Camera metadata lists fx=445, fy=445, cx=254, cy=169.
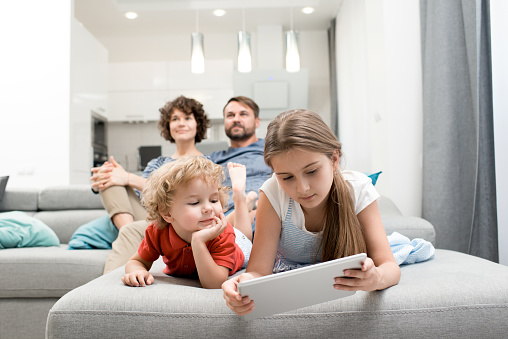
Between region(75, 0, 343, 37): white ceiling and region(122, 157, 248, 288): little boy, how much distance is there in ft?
15.3

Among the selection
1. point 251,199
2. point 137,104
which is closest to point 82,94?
point 137,104

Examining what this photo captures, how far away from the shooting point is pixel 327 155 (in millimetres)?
1176

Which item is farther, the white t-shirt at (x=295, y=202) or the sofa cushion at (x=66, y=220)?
the sofa cushion at (x=66, y=220)

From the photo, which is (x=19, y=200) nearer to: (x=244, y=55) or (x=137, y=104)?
(x=244, y=55)

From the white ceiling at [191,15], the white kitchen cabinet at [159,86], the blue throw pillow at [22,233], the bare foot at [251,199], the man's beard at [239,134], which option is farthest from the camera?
the white kitchen cabinet at [159,86]

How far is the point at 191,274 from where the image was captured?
1.42 metres

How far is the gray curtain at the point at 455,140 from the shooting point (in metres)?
2.44

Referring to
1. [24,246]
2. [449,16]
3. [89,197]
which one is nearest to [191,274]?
[24,246]

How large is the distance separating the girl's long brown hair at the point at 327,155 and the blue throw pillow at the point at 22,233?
5.93 ft

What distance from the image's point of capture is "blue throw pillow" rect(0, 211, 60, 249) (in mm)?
2391

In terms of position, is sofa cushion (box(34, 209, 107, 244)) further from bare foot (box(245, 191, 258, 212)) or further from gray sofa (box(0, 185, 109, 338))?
bare foot (box(245, 191, 258, 212))

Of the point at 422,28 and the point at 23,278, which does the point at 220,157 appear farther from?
the point at 422,28

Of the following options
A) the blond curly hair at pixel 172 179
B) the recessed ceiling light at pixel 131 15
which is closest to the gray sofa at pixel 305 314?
the blond curly hair at pixel 172 179

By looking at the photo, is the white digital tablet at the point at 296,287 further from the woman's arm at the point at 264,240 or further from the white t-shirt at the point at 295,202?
the white t-shirt at the point at 295,202
